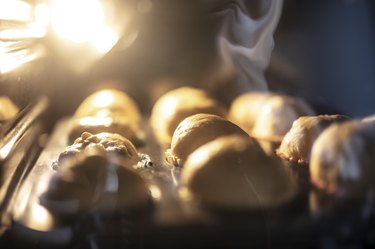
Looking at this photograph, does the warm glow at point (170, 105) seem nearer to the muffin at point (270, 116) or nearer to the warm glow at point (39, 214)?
the muffin at point (270, 116)

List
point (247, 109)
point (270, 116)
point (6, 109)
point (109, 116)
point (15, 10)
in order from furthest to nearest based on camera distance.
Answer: point (247, 109) → point (109, 116) → point (270, 116) → point (15, 10) → point (6, 109)

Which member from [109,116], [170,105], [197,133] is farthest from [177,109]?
[197,133]

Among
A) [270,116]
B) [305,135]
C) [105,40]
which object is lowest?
[305,135]

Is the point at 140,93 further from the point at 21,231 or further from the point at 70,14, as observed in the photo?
the point at 21,231

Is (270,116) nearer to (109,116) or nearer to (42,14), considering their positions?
(109,116)

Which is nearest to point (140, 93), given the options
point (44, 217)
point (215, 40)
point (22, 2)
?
point (215, 40)

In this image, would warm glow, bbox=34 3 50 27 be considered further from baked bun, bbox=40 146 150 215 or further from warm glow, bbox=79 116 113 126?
baked bun, bbox=40 146 150 215
